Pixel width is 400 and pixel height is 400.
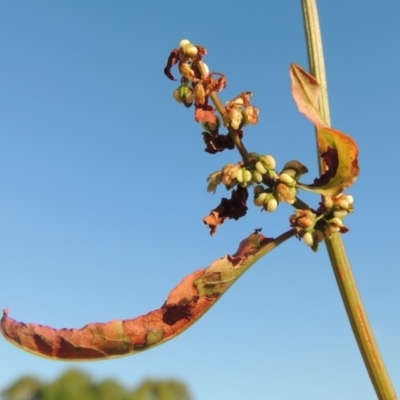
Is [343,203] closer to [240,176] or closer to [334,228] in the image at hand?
[334,228]

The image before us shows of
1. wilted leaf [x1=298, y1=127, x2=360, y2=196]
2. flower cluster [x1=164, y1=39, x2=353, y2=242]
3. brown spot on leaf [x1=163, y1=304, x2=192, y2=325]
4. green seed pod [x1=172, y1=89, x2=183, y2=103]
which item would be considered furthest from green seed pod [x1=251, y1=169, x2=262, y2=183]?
brown spot on leaf [x1=163, y1=304, x2=192, y2=325]

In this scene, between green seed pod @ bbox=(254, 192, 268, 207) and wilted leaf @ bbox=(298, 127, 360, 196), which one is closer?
wilted leaf @ bbox=(298, 127, 360, 196)

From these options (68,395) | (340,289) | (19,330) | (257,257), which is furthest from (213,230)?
(68,395)

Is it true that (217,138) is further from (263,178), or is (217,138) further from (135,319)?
(135,319)

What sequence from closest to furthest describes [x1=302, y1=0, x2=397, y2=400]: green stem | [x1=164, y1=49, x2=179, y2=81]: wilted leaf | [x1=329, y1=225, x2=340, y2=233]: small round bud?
1. [x1=302, y1=0, x2=397, y2=400]: green stem
2. [x1=329, y1=225, x2=340, y2=233]: small round bud
3. [x1=164, y1=49, x2=179, y2=81]: wilted leaf

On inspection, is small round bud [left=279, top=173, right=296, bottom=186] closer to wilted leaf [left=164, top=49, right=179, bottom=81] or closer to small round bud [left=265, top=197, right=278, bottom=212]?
small round bud [left=265, top=197, right=278, bottom=212]

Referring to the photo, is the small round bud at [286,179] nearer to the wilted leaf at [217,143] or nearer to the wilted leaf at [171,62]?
the wilted leaf at [217,143]

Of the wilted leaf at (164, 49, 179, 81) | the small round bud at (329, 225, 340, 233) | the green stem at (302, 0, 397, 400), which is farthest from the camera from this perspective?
the wilted leaf at (164, 49, 179, 81)
